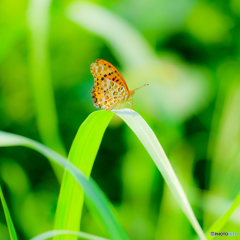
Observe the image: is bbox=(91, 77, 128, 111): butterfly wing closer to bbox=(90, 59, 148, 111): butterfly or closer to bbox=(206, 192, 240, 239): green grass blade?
bbox=(90, 59, 148, 111): butterfly

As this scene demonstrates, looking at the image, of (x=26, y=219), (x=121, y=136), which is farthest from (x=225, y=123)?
(x=26, y=219)

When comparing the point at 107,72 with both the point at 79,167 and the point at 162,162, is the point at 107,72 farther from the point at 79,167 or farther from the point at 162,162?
the point at 162,162

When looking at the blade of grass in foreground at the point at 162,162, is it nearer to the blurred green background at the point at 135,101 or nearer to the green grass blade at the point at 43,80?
the blurred green background at the point at 135,101

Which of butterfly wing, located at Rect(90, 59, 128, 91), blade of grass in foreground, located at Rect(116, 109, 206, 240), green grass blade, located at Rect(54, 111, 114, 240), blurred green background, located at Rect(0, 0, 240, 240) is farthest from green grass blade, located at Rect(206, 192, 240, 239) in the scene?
butterfly wing, located at Rect(90, 59, 128, 91)

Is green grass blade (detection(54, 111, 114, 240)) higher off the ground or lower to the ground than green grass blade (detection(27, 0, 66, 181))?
lower

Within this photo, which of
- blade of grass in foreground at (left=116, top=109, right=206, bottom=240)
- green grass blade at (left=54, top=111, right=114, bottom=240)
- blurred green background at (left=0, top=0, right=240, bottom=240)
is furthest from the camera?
→ blurred green background at (left=0, top=0, right=240, bottom=240)

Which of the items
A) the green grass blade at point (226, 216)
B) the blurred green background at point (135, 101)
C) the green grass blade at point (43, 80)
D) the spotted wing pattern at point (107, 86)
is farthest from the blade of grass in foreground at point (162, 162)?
the green grass blade at point (43, 80)

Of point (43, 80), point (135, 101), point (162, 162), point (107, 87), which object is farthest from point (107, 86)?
point (162, 162)
